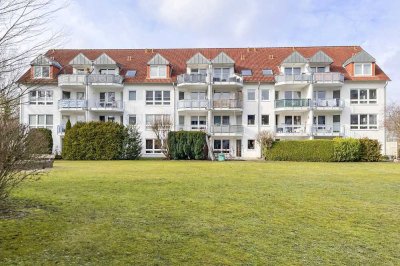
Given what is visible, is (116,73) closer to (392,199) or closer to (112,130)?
(112,130)

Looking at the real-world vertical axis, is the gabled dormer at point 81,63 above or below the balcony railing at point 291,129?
above

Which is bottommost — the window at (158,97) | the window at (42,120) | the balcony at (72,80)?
the window at (42,120)

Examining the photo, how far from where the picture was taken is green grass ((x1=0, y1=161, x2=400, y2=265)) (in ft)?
17.5

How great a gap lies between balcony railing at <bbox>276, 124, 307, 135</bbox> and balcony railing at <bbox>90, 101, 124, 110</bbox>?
19.4 meters

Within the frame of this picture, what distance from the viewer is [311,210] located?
8969 millimetres

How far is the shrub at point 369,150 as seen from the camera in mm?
35375

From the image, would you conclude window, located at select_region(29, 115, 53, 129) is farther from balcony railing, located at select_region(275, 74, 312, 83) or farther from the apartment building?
balcony railing, located at select_region(275, 74, 312, 83)

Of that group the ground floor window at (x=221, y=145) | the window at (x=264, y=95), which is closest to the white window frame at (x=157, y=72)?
the ground floor window at (x=221, y=145)

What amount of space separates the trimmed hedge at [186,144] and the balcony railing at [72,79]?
1409 cm

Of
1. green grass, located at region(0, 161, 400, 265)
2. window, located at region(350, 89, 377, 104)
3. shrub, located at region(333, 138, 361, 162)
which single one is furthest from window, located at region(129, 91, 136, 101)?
green grass, located at region(0, 161, 400, 265)

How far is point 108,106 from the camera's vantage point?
43781mm

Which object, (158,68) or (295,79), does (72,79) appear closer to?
(158,68)

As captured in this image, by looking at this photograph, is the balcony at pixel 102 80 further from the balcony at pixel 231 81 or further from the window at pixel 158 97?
the balcony at pixel 231 81

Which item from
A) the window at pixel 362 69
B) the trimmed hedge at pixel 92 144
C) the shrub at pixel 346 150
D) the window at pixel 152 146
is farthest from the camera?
the window at pixel 362 69
